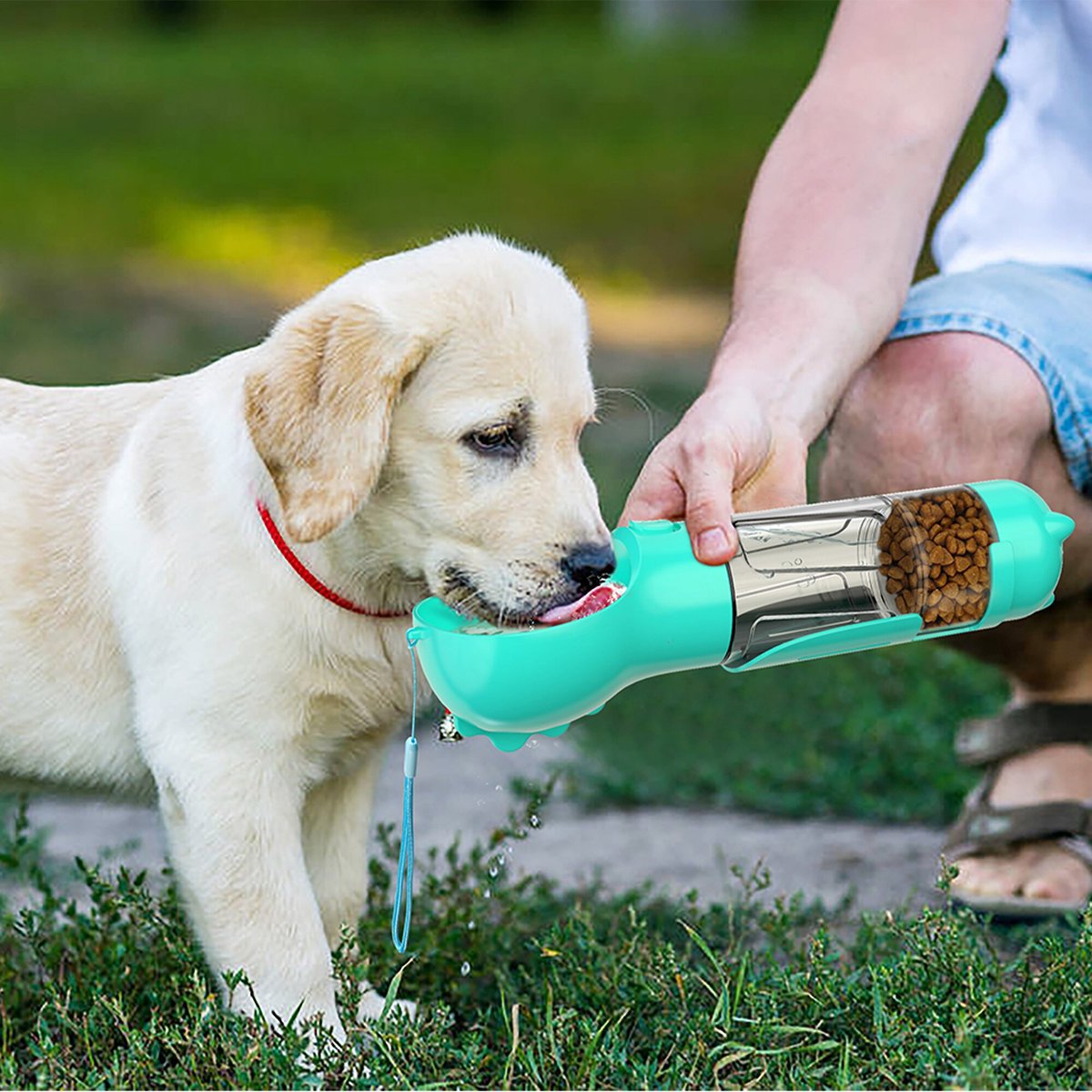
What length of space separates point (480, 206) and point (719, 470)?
10.5 m

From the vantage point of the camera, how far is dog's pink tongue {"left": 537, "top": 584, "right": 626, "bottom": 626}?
7.77 ft

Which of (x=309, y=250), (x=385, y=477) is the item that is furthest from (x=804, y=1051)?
(x=309, y=250)

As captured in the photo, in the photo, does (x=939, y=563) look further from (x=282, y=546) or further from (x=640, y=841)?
(x=640, y=841)

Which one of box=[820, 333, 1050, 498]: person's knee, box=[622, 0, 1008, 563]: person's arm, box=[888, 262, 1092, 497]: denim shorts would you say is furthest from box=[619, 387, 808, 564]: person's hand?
box=[888, 262, 1092, 497]: denim shorts

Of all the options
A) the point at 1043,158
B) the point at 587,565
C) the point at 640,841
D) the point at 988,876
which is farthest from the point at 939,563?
the point at 640,841

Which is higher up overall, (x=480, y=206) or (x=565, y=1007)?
(x=565, y=1007)

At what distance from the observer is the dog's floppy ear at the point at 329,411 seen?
2.42 meters

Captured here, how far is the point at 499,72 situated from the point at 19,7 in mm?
9893

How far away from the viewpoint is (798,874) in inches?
141

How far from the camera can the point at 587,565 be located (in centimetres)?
238

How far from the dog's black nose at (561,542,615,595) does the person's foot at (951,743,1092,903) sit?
3.84 ft

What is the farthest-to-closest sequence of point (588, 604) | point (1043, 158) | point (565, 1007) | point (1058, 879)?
point (1043, 158) < point (1058, 879) < point (565, 1007) < point (588, 604)

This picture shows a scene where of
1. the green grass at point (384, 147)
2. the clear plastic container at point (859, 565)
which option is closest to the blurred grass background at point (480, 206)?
the green grass at point (384, 147)

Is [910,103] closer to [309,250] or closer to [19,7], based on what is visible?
[309,250]
